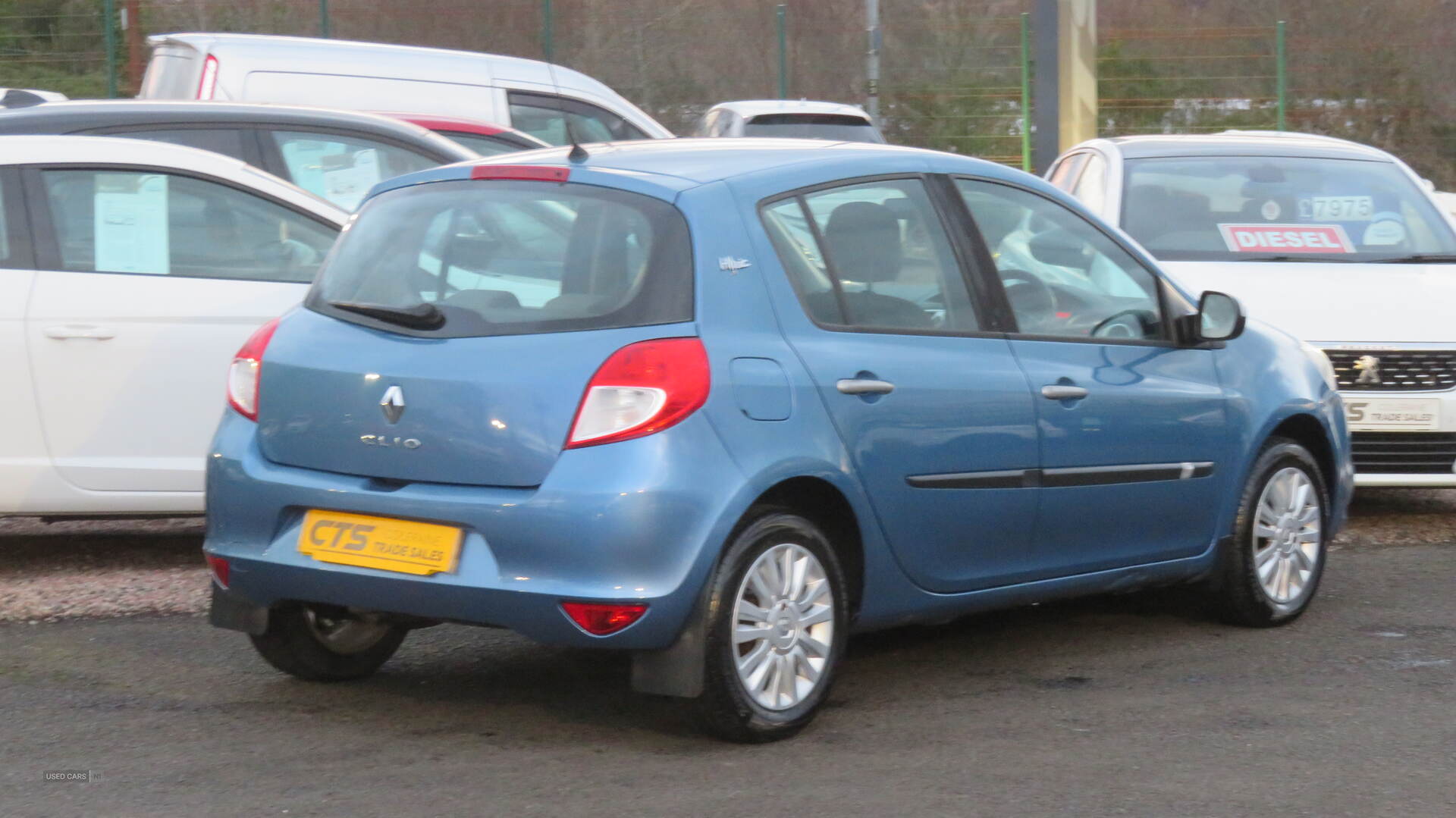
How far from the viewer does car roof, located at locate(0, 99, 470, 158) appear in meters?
7.55

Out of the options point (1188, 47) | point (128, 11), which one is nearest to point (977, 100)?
point (1188, 47)

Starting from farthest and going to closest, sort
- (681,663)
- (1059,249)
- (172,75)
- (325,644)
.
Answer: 1. (172,75)
2. (1059,249)
3. (325,644)
4. (681,663)

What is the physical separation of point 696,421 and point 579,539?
0.38 meters

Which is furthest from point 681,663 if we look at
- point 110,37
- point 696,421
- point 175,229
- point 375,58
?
point 110,37

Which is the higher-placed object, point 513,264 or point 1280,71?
point 1280,71

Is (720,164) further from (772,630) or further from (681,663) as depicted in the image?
(681,663)

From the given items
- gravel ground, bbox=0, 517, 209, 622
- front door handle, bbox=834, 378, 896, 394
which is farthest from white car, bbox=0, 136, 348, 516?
front door handle, bbox=834, 378, 896, 394

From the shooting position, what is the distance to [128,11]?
74.6 feet

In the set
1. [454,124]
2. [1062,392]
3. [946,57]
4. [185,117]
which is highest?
[946,57]

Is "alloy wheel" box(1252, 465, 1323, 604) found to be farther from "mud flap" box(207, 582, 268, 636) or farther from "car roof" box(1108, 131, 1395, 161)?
"car roof" box(1108, 131, 1395, 161)

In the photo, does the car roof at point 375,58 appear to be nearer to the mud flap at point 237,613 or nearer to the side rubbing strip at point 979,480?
the side rubbing strip at point 979,480

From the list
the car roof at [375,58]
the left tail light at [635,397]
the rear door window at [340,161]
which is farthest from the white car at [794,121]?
the left tail light at [635,397]

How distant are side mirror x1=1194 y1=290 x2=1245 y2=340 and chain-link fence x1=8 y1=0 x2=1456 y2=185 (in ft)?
64.5

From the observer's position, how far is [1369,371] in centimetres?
779
